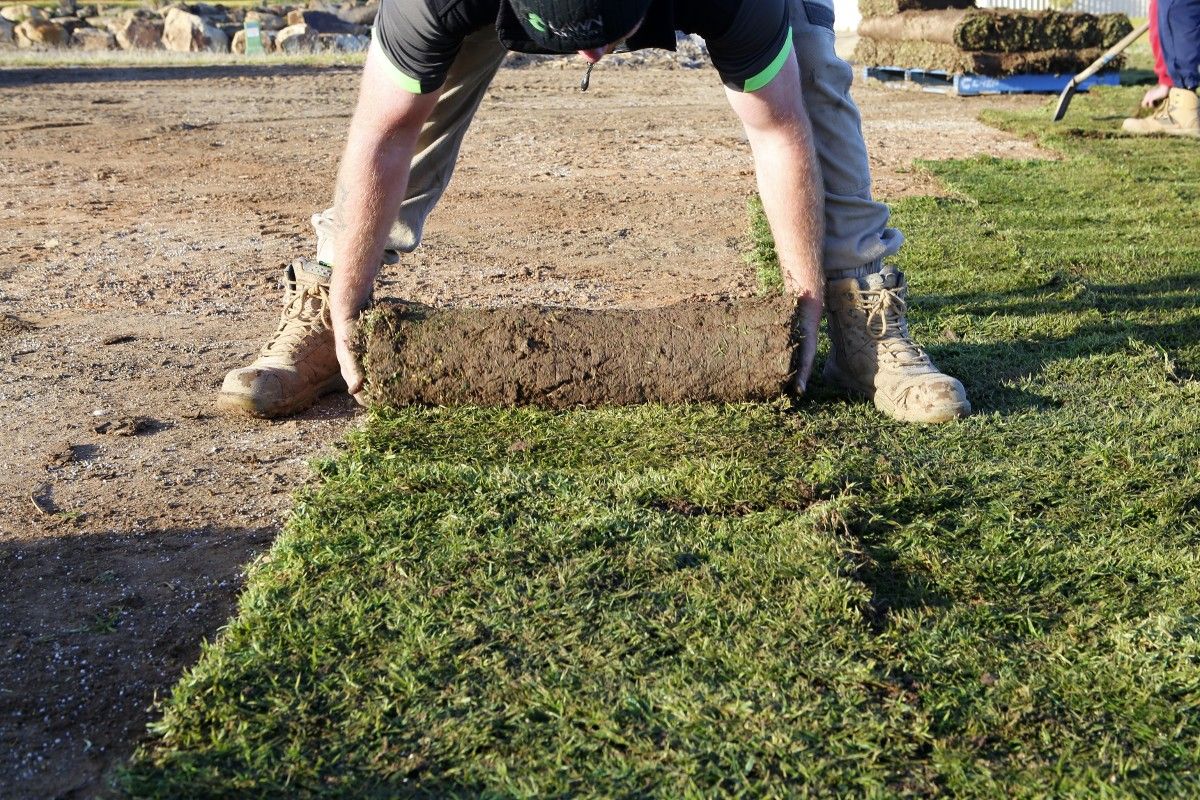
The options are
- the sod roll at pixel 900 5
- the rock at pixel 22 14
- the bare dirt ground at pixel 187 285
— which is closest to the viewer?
the bare dirt ground at pixel 187 285

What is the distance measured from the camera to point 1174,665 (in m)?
2.22

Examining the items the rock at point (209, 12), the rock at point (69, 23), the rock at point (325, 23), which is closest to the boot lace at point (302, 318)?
the rock at point (325, 23)

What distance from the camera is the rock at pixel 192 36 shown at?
22703mm

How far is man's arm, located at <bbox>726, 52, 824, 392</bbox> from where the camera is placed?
10.5 ft

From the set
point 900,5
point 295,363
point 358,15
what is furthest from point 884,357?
point 358,15

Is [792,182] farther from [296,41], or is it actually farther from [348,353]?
[296,41]

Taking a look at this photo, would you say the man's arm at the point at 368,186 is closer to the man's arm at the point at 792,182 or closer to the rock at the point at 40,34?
the man's arm at the point at 792,182

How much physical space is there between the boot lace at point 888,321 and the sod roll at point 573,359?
0.36 metres

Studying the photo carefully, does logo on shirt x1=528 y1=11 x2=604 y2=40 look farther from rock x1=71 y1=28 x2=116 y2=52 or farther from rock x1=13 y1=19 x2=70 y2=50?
rock x1=13 y1=19 x2=70 y2=50

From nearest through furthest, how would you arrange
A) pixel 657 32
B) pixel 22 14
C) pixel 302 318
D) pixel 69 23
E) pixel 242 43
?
pixel 657 32 → pixel 302 318 → pixel 242 43 → pixel 69 23 → pixel 22 14

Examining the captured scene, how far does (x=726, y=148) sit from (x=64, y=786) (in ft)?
23.1

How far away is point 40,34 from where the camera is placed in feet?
78.1

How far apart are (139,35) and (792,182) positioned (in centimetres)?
2332

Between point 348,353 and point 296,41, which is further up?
point 348,353
